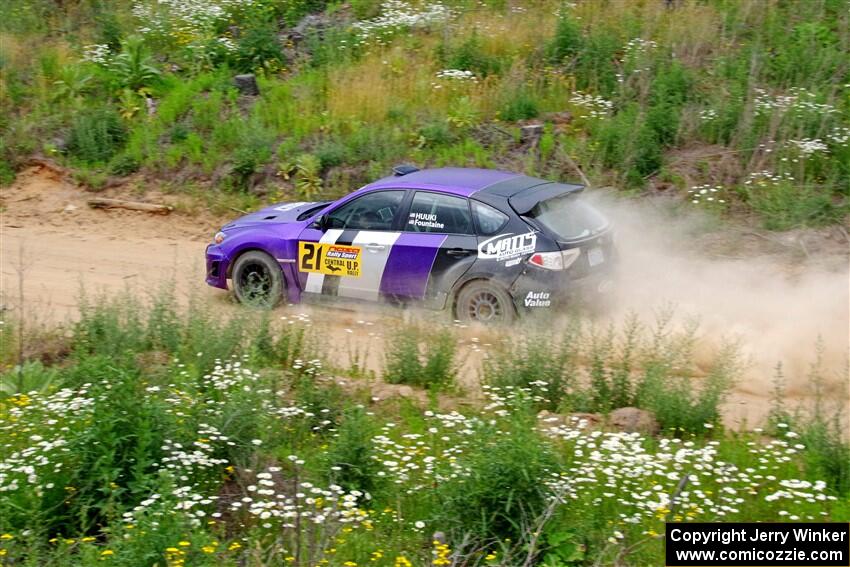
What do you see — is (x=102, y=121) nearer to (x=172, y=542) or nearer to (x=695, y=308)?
(x=695, y=308)

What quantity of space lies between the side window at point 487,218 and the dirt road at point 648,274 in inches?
60.1

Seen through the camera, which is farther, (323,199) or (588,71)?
(588,71)

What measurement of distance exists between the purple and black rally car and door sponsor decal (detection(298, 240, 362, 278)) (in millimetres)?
11

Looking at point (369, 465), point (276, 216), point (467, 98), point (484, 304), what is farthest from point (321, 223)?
point (467, 98)

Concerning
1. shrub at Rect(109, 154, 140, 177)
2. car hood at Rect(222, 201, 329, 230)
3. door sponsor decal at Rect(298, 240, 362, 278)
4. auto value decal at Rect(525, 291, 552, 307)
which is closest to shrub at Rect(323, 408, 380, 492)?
auto value decal at Rect(525, 291, 552, 307)

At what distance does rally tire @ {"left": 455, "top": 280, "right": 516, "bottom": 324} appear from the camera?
10.2 metres

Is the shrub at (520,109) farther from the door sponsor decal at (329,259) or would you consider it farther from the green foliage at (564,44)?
the door sponsor decal at (329,259)

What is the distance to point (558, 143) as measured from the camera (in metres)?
14.7

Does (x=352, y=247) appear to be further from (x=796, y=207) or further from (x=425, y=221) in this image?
(x=796, y=207)

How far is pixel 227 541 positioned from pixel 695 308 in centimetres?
642

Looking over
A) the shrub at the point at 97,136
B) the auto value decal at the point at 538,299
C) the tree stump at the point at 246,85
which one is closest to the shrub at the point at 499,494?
the auto value decal at the point at 538,299

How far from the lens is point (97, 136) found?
16078mm

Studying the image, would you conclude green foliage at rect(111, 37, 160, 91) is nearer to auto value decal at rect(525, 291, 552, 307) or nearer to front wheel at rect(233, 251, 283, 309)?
front wheel at rect(233, 251, 283, 309)

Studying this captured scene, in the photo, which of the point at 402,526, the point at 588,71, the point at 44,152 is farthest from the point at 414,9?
the point at 402,526
